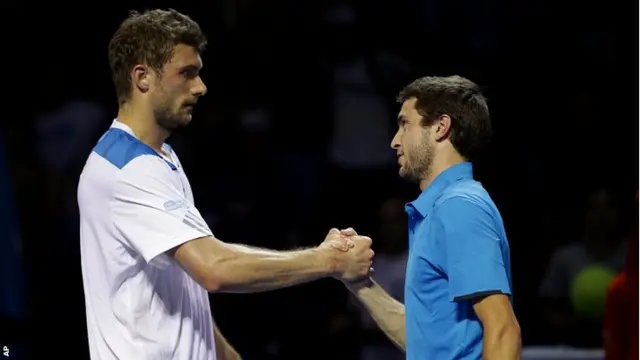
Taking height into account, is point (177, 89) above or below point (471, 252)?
above

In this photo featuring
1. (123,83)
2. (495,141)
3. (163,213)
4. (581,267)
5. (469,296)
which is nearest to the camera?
(469,296)

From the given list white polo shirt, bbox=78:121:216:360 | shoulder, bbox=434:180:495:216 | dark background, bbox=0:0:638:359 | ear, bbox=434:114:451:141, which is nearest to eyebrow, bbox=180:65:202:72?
white polo shirt, bbox=78:121:216:360

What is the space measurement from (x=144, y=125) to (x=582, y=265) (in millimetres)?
3827

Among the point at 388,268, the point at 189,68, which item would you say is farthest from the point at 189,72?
the point at 388,268

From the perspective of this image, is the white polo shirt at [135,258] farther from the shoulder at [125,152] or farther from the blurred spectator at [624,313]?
the blurred spectator at [624,313]

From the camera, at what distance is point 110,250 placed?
359 centimetres

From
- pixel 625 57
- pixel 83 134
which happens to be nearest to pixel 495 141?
pixel 625 57

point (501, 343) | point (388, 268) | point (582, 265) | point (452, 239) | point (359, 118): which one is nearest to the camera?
point (501, 343)

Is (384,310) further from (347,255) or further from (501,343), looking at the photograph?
(501,343)

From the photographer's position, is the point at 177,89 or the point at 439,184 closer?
the point at 439,184

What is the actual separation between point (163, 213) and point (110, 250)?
23 cm

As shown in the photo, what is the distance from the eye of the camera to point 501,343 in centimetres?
309

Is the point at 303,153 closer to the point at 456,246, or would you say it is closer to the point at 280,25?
the point at 280,25

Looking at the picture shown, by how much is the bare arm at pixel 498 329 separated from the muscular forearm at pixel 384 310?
0.73 metres
